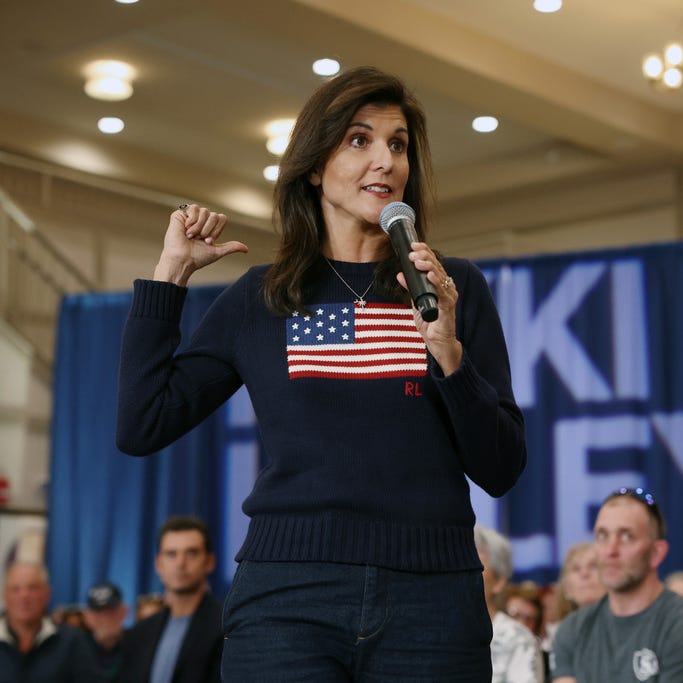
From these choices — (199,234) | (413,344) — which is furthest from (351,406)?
(199,234)

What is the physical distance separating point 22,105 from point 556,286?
4.40 m

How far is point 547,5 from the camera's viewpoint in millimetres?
8352

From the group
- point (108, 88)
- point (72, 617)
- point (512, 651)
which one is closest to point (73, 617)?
point (72, 617)

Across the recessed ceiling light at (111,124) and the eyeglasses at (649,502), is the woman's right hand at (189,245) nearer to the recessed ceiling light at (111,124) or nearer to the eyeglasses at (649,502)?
the eyeglasses at (649,502)

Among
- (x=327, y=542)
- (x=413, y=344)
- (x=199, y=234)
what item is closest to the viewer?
(x=327, y=542)

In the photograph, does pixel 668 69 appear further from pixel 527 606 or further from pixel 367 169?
pixel 367 169

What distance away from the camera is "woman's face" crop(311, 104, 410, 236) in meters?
1.82

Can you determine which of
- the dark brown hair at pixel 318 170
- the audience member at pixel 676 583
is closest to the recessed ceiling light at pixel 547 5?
the audience member at pixel 676 583

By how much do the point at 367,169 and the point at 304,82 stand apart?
7.95 metres

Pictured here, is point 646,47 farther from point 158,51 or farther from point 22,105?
point 22,105

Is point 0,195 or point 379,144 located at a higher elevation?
point 0,195

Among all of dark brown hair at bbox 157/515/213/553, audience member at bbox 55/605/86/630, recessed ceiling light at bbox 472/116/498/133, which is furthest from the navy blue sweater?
recessed ceiling light at bbox 472/116/498/133

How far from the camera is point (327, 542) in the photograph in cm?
161

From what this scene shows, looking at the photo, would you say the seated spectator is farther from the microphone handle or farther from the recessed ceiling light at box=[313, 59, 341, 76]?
the microphone handle
